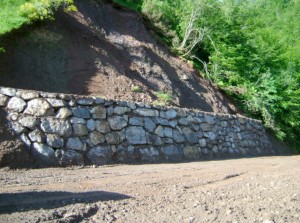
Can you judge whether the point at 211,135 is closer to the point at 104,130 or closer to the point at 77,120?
the point at 104,130

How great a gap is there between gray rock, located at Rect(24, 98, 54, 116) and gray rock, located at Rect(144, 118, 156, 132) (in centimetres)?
291

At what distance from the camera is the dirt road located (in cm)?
423

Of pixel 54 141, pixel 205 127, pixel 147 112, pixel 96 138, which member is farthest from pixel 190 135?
pixel 54 141

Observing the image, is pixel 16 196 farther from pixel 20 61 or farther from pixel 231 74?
pixel 231 74

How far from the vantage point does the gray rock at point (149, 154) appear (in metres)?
9.87

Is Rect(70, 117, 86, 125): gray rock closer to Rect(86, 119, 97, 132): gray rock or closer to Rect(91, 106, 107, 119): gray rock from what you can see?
Rect(86, 119, 97, 132): gray rock

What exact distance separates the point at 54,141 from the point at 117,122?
197 centimetres

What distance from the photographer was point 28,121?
26.0 ft

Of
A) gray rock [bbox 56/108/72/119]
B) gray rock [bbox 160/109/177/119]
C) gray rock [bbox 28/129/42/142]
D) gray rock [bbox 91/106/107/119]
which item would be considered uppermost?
gray rock [bbox 160/109/177/119]

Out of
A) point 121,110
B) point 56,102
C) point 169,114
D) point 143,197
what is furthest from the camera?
point 169,114

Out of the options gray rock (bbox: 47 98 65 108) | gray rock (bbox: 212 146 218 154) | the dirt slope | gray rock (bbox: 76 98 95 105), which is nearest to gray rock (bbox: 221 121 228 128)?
gray rock (bbox: 212 146 218 154)

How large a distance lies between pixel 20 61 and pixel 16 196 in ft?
24.9

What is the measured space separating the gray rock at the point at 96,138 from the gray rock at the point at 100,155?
134mm

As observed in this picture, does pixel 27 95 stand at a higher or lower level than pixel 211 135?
higher
